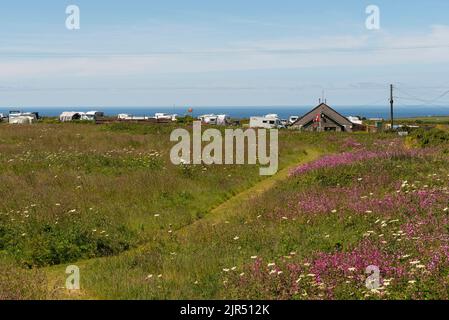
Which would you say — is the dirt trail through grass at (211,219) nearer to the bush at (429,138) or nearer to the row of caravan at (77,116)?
the bush at (429,138)

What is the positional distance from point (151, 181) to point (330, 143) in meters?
28.3

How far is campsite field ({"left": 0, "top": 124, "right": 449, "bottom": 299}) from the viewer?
35.0ft

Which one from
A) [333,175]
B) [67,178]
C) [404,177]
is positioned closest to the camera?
[404,177]

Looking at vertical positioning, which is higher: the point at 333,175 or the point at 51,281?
the point at 333,175

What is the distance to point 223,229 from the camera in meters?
16.8

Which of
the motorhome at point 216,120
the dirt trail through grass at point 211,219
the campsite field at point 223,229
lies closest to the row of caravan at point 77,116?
the motorhome at point 216,120

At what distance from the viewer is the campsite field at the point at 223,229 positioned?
1067 cm

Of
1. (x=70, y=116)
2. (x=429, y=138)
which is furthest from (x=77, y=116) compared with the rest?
(x=429, y=138)

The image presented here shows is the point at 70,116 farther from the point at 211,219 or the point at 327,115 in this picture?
the point at 211,219

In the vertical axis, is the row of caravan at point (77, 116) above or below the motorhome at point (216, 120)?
above

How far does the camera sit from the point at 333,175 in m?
23.4
